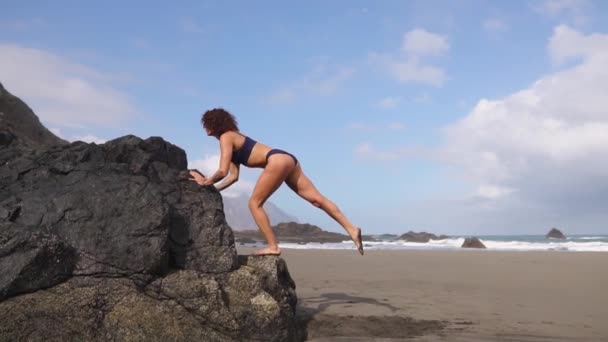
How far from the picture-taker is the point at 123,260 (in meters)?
4.94

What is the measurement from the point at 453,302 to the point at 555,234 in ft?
197

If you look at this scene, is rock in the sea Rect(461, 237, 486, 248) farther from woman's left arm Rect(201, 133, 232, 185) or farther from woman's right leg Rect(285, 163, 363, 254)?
woman's left arm Rect(201, 133, 232, 185)

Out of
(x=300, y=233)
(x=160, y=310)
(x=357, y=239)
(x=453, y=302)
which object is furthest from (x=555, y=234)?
(x=160, y=310)

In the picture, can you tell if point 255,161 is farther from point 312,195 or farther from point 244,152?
point 312,195

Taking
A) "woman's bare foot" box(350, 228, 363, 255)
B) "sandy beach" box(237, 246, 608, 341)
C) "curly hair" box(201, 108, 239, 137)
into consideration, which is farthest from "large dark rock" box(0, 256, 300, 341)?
"curly hair" box(201, 108, 239, 137)

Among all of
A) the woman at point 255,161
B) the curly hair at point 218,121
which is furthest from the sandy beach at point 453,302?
the curly hair at point 218,121

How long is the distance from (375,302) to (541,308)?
2700mm

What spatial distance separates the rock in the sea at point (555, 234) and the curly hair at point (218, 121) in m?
63.5

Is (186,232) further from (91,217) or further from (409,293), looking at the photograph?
(409,293)

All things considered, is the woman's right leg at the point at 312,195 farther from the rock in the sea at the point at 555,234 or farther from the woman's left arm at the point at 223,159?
the rock in the sea at the point at 555,234

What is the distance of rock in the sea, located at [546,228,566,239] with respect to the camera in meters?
61.8

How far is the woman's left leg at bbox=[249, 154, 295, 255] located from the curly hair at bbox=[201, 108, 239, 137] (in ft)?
2.07

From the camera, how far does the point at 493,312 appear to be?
8.18 metres

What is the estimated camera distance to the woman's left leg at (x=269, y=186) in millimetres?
6312
